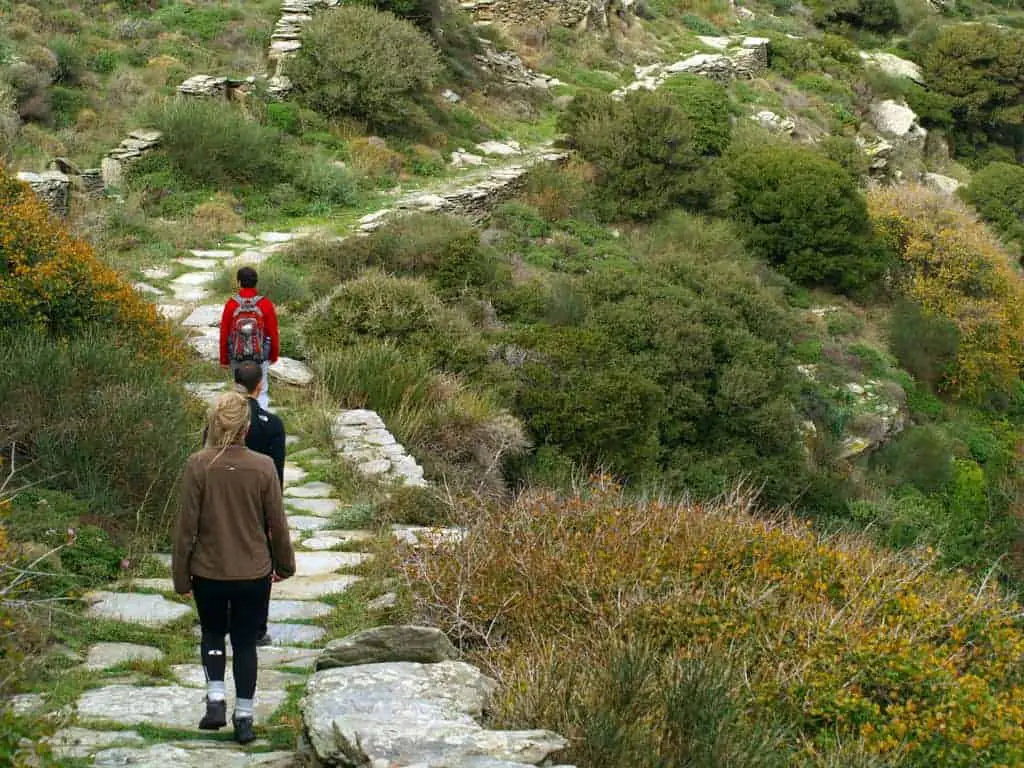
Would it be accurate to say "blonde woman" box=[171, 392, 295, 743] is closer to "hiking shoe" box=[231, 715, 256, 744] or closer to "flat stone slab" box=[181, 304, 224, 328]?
"hiking shoe" box=[231, 715, 256, 744]

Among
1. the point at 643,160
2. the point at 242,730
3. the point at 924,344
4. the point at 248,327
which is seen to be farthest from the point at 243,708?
the point at 924,344

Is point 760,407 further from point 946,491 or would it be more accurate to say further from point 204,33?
point 204,33

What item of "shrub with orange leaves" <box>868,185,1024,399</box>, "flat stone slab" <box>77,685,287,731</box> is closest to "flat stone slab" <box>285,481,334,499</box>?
"flat stone slab" <box>77,685,287,731</box>

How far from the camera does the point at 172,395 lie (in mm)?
7852

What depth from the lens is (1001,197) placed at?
1110 inches

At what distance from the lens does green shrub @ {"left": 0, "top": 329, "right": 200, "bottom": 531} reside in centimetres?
678

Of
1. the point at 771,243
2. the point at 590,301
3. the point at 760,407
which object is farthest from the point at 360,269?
the point at 771,243

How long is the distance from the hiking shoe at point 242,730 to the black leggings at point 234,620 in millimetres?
123

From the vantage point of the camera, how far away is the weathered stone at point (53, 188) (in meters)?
12.9

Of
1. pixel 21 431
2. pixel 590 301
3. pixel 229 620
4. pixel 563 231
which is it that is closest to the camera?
pixel 229 620

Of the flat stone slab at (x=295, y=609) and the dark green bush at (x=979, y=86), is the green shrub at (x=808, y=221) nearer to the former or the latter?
the flat stone slab at (x=295, y=609)

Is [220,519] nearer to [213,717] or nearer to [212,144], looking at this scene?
[213,717]

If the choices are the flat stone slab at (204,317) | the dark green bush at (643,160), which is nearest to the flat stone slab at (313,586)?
the flat stone slab at (204,317)

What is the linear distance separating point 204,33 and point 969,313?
49.4 feet
